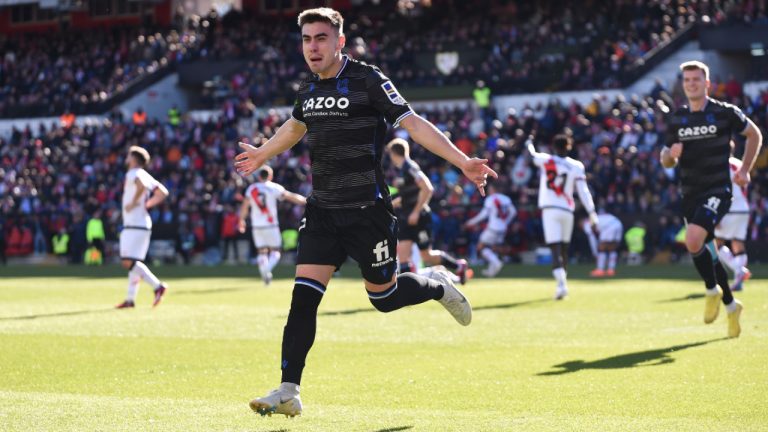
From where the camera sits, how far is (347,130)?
8000 millimetres

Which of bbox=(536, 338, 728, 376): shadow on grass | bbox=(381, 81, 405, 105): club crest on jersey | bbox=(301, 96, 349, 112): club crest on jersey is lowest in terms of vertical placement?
bbox=(536, 338, 728, 376): shadow on grass

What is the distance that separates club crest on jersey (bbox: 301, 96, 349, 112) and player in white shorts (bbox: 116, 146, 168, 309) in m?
10.1

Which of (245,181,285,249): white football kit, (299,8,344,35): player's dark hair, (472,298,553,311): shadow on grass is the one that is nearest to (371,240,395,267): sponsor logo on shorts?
(299,8,344,35): player's dark hair

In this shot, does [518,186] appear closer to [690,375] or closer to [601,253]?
[601,253]

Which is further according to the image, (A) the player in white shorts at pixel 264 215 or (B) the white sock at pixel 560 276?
(A) the player in white shorts at pixel 264 215

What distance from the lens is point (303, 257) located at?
805cm

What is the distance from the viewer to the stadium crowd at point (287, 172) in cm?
3162

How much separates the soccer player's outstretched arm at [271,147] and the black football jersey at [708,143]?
215 inches

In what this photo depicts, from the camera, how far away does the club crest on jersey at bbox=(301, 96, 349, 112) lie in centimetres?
792

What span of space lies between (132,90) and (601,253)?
27522mm

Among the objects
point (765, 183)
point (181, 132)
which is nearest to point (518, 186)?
point (765, 183)

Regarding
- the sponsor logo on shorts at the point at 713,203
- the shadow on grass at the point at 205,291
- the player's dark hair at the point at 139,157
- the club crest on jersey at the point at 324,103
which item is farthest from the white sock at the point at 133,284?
the club crest on jersey at the point at 324,103

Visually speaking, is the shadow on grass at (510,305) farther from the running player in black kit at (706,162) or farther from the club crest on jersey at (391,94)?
the club crest on jersey at (391,94)

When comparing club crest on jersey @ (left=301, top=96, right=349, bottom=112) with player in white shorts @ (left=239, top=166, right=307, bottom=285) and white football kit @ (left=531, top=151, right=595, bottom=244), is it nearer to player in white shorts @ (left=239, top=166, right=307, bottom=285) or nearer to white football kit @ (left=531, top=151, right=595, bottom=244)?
white football kit @ (left=531, top=151, right=595, bottom=244)
